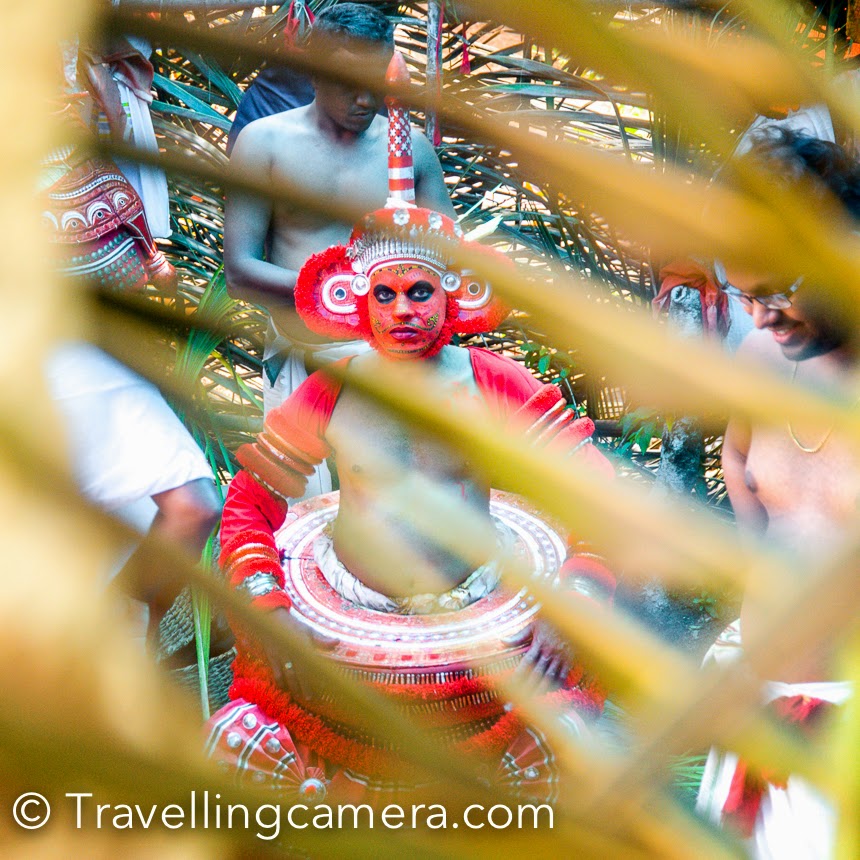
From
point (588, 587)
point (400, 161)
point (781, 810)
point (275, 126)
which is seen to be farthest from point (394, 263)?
point (781, 810)

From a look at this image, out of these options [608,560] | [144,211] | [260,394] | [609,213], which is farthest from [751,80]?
[260,394]

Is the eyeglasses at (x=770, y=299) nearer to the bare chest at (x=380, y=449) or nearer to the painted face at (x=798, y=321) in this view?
the painted face at (x=798, y=321)

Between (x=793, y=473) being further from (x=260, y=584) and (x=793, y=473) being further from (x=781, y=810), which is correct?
(x=260, y=584)

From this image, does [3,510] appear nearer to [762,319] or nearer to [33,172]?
[33,172]

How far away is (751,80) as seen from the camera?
0.16 meters

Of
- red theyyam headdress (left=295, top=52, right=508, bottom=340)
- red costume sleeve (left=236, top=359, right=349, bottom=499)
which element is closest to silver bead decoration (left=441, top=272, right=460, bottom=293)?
red theyyam headdress (left=295, top=52, right=508, bottom=340)

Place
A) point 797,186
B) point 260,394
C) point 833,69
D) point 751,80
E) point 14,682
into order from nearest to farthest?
point 14,682 < point 751,80 < point 797,186 < point 833,69 < point 260,394

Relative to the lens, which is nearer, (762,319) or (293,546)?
(762,319)

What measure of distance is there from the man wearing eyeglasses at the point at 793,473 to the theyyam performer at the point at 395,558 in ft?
0.48

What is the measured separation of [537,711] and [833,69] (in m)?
0.90

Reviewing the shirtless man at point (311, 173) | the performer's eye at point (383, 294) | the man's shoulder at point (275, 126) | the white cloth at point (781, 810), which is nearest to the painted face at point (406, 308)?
the performer's eye at point (383, 294)

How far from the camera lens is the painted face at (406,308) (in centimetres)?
86

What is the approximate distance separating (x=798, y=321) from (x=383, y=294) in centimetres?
37

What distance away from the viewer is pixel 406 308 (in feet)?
2.83
